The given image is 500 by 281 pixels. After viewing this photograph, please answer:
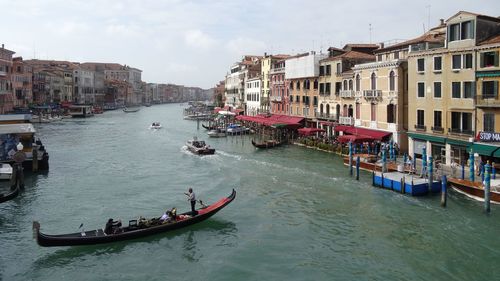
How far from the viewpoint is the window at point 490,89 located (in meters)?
24.0

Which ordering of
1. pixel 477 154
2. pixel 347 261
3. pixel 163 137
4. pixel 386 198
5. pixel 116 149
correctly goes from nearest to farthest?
pixel 347 261
pixel 386 198
pixel 477 154
pixel 116 149
pixel 163 137

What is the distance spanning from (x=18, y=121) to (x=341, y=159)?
1044 inches

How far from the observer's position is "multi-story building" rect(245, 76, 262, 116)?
218ft

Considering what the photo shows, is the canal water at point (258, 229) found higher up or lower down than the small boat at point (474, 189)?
lower down

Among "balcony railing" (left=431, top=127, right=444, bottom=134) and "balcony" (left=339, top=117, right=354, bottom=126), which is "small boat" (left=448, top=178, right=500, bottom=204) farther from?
"balcony" (left=339, top=117, right=354, bottom=126)

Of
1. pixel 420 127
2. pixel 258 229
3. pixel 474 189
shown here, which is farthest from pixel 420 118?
pixel 258 229

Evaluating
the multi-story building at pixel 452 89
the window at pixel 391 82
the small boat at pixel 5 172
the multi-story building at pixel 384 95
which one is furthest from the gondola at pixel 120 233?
the window at pixel 391 82

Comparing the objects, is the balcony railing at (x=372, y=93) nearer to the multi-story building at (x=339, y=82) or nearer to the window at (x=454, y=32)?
the multi-story building at (x=339, y=82)

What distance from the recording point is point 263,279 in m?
14.1

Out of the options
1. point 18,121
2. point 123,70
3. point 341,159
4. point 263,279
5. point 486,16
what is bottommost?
point 263,279

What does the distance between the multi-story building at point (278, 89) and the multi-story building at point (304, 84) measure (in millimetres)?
1826

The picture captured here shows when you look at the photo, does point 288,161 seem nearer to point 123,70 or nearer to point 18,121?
point 18,121

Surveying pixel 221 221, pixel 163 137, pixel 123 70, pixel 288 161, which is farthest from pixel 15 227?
pixel 123 70

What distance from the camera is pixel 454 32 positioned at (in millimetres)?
26172
